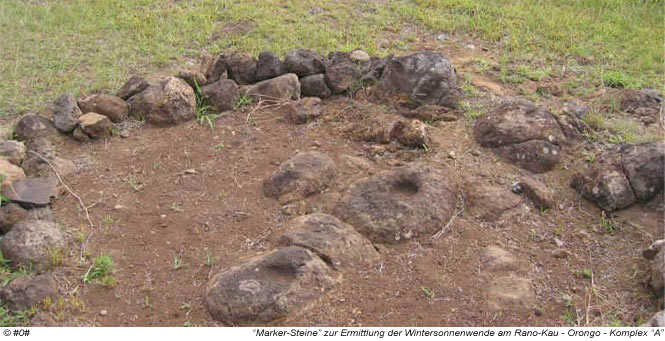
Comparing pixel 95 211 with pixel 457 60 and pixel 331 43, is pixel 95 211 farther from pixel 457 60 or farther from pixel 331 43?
pixel 457 60

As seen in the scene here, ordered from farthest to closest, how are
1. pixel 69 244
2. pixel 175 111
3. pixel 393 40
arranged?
pixel 393 40, pixel 175 111, pixel 69 244

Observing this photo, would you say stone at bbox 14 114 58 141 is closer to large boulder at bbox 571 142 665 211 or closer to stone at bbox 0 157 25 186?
stone at bbox 0 157 25 186

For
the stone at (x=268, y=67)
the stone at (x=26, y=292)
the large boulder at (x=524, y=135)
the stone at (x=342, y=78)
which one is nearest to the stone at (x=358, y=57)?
the stone at (x=342, y=78)

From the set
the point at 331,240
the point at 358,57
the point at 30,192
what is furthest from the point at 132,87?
the point at 331,240

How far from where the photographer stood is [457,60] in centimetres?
590

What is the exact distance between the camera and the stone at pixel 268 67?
5227 millimetres

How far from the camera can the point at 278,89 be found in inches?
197

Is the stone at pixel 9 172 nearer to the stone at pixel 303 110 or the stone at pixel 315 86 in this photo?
the stone at pixel 303 110

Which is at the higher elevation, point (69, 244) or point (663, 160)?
point (663, 160)

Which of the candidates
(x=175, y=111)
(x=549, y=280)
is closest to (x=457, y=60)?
(x=175, y=111)

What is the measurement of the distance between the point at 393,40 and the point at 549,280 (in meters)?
3.25

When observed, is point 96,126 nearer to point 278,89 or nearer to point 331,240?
point 278,89

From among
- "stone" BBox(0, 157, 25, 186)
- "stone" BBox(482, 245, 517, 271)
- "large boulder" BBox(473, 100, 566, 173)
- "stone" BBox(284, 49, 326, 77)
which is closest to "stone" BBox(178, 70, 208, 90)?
"stone" BBox(284, 49, 326, 77)

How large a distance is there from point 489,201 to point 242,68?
2137mm
